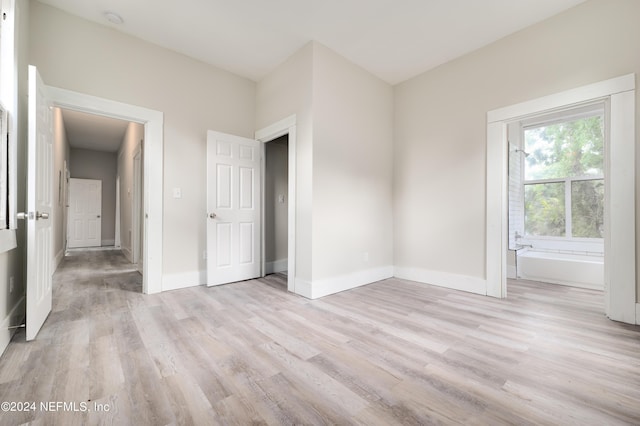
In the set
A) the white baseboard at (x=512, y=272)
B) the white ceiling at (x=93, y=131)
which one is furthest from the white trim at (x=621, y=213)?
the white ceiling at (x=93, y=131)

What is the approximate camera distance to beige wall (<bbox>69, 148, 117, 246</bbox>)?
7.84 meters

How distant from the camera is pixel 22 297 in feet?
7.53

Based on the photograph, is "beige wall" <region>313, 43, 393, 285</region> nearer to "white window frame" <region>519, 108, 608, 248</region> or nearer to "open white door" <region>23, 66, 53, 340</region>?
"open white door" <region>23, 66, 53, 340</region>

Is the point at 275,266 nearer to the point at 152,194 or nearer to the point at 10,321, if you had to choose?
the point at 152,194

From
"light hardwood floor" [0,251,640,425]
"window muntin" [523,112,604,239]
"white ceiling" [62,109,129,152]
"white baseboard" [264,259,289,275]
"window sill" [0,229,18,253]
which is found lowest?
"light hardwood floor" [0,251,640,425]

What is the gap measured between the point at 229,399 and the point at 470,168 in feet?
10.8

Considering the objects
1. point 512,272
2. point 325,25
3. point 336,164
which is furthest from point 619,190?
point 325,25

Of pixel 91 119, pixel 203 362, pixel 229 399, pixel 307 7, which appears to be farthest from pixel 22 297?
pixel 91 119

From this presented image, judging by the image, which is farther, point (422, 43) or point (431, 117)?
point (431, 117)

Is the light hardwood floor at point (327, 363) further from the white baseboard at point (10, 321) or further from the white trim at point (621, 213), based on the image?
the white trim at point (621, 213)

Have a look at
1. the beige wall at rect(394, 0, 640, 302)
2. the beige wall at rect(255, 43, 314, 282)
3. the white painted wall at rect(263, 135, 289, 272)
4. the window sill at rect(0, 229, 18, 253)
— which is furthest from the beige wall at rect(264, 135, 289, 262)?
the window sill at rect(0, 229, 18, 253)

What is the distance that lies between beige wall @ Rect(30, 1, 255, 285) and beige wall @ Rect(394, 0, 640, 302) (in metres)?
2.42

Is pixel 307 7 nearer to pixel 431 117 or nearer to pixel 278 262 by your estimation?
pixel 431 117

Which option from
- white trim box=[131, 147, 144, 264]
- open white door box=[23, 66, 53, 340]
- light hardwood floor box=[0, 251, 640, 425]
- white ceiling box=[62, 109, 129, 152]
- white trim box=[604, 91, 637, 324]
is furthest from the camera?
white ceiling box=[62, 109, 129, 152]
